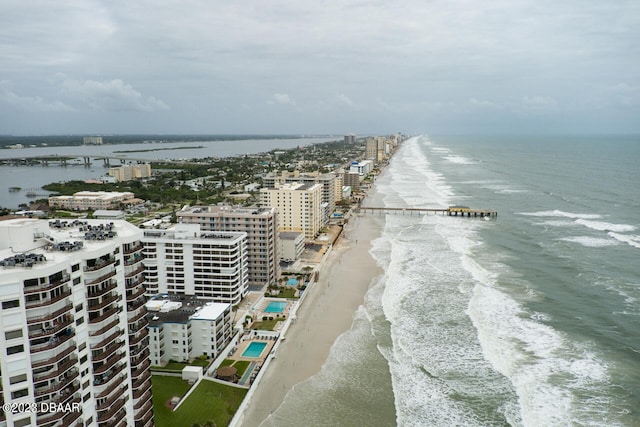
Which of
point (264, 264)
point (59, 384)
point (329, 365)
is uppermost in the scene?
point (59, 384)

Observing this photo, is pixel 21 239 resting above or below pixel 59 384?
above

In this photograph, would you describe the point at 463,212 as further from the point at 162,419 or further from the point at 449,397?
the point at 162,419

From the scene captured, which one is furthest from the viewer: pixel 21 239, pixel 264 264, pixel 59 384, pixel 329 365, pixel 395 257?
pixel 395 257

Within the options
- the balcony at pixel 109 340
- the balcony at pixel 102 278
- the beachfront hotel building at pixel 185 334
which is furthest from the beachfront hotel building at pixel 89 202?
the balcony at pixel 102 278

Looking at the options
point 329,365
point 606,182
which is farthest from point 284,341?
point 606,182

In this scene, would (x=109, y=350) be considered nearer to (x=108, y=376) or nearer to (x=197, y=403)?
(x=108, y=376)

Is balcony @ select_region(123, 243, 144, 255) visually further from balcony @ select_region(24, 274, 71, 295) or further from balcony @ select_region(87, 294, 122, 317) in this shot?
balcony @ select_region(24, 274, 71, 295)

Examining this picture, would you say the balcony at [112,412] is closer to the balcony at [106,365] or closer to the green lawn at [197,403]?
the balcony at [106,365]
